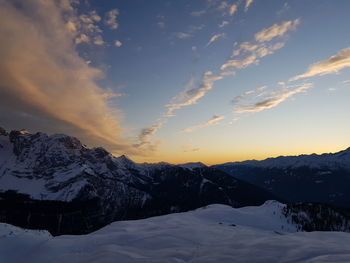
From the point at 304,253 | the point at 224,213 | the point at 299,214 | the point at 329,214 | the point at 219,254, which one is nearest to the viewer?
the point at 304,253

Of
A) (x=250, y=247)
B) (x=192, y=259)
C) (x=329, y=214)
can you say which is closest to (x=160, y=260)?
(x=192, y=259)

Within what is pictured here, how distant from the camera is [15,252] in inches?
1084

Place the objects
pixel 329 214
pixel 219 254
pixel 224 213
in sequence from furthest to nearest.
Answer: pixel 329 214 < pixel 224 213 < pixel 219 254

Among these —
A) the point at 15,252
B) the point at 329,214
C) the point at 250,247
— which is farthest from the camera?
the point at 329,214

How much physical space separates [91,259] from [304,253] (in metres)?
15.5

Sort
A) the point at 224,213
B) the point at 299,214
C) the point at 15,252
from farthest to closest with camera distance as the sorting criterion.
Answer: the point at 299,214 → the point at 224,213 → the point at 15,252

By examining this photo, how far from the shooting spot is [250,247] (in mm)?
23328

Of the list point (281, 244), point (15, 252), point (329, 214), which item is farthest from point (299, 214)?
point (15, 252)

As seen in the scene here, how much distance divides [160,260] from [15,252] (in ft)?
52.5

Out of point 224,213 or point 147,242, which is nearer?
point 147,242

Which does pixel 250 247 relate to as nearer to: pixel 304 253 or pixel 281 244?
pixel 281 244

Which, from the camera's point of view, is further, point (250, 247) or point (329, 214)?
point (329, 214)

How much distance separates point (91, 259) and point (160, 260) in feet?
17.5

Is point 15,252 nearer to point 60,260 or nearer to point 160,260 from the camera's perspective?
point 60,260
